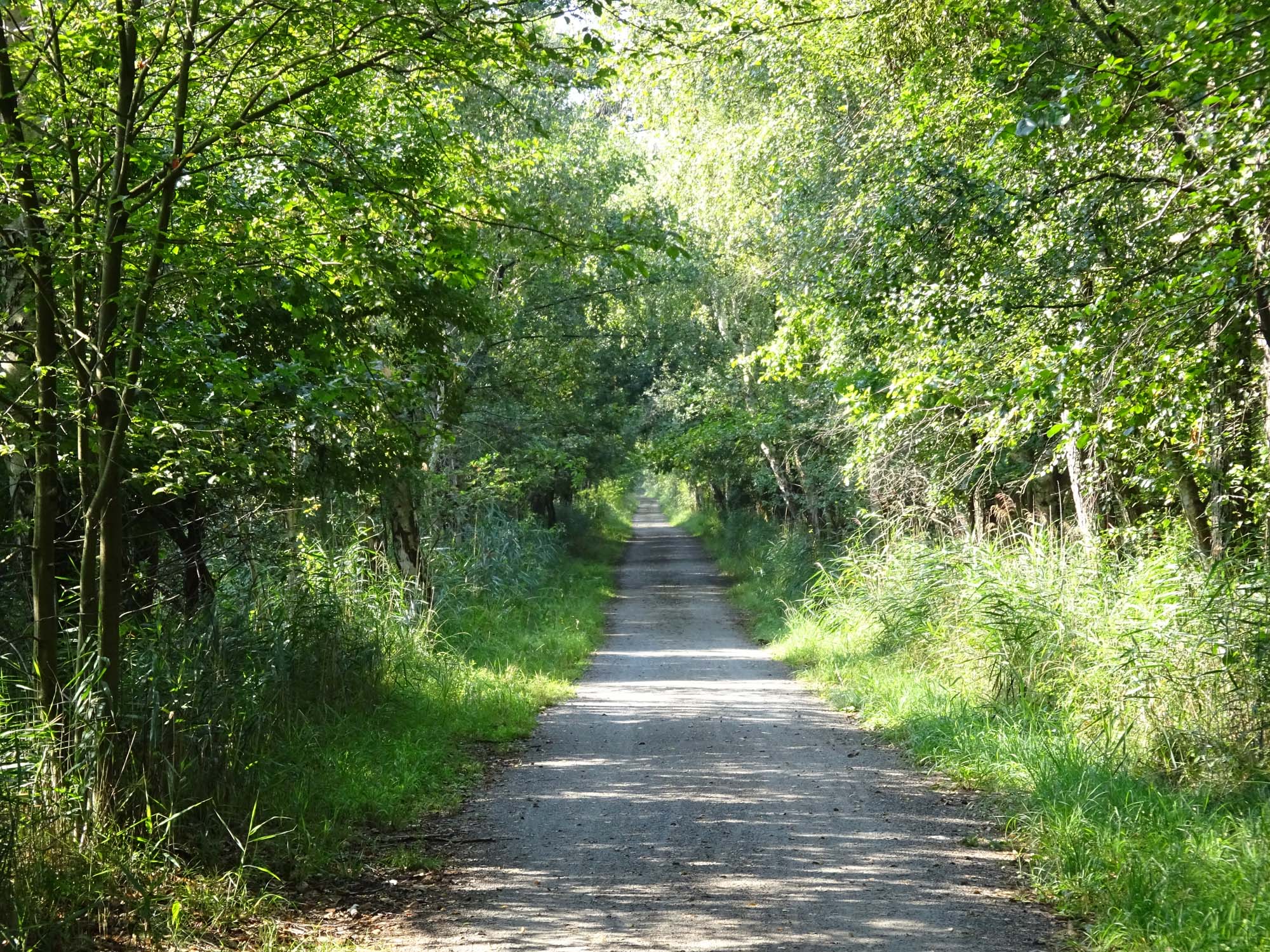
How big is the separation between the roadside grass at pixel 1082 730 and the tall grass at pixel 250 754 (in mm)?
3639

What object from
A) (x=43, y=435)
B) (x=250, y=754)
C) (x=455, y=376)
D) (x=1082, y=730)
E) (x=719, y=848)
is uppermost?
(x=455, y=376)

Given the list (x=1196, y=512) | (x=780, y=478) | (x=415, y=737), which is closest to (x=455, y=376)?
(x=415, y=737)

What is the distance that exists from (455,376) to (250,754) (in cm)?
361

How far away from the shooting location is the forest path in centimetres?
486

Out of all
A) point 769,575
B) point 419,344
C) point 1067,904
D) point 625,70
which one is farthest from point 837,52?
point 769,575

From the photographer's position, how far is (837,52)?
10828mm

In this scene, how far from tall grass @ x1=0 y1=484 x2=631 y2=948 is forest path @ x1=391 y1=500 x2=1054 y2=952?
30.5 inches

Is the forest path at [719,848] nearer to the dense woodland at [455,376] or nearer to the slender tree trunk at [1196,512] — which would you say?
the dense woodland at [455,376]

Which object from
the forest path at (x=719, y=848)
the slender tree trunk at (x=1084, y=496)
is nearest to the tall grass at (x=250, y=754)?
the forest path at (x=719, y=848)

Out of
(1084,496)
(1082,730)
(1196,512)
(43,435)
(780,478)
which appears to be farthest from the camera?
(780,478)

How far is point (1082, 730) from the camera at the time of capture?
7590 mm

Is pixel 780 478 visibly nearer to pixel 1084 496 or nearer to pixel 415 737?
pixel 1084 496

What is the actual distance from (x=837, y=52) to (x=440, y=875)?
28.6 feet

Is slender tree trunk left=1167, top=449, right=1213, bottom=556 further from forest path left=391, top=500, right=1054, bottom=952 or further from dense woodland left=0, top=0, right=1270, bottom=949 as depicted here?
forest path left=391, top=500, right=1054, bottom=952
